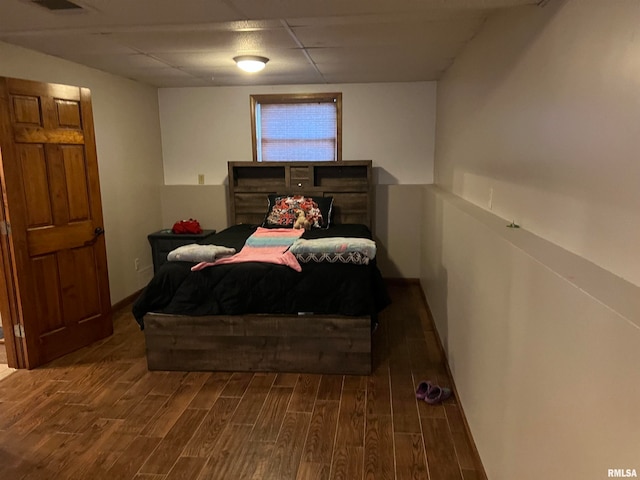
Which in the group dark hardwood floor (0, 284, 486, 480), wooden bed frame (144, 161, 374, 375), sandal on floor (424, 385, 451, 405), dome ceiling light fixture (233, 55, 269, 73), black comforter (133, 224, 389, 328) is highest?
dome ceiling light fixture (233, 55, 269, 73)

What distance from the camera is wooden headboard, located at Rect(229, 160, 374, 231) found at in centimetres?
482

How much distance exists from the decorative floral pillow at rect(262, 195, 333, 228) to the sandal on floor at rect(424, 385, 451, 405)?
2.18 metres

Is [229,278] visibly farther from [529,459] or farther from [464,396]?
[529,459]

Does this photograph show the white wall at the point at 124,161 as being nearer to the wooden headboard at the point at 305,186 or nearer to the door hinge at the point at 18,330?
the wooden headboard at the point at 305,186

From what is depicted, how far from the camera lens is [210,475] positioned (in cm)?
208

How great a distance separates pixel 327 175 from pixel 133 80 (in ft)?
7.29

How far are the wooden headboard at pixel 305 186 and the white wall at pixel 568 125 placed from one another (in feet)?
7.15

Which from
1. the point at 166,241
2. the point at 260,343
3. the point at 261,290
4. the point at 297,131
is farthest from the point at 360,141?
the point at 260,343

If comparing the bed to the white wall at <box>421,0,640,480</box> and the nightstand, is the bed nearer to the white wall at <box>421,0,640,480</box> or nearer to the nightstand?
the white wall at <box>421,0,640,480</box>

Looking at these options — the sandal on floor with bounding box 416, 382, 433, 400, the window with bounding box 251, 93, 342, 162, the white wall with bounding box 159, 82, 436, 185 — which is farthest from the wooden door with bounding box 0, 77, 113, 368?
the sandal on floor with bounding box 416, 382, 433, 400

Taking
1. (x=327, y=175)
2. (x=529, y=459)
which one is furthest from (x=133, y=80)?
(x=529, y=459)

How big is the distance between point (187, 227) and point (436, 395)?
3.19 m

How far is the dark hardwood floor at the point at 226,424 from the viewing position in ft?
6.98

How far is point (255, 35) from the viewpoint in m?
2.89
